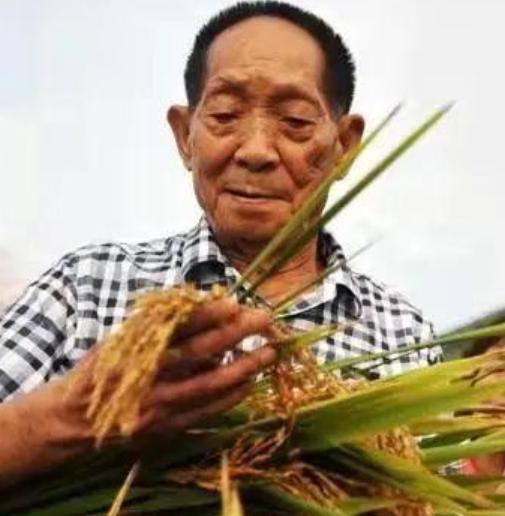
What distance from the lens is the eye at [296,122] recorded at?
1.88m

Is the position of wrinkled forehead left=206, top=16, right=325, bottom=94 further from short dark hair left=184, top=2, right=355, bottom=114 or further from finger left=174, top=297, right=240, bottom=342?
finger left=174, top=297, right=240, bottom=342

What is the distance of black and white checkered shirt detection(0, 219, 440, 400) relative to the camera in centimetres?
170

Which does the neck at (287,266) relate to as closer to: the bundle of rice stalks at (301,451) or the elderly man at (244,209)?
the elderly man at (244,209)

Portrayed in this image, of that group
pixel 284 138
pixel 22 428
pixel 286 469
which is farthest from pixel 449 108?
pixel 284 138

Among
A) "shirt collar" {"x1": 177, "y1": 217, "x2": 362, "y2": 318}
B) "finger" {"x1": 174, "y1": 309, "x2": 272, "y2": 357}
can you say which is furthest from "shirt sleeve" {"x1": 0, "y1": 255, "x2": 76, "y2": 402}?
"finger" {"x1": 174, "y1": 309, "x2": 272, "y2": 357}

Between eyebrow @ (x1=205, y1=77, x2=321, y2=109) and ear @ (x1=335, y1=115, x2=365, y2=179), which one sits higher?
ear @ (x1=335, y1=115, x2=365, y2=179)

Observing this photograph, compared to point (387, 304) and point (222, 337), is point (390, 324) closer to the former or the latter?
point (387, 304)

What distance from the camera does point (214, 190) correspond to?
1892 mm

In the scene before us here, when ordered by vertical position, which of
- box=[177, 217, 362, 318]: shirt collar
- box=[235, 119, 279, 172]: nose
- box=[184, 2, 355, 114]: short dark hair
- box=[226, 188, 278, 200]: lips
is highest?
box=[184, 2, 355, 114]: short dark hair

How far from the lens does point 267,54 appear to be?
6.37 ft

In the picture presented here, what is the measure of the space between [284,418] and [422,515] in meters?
0.16

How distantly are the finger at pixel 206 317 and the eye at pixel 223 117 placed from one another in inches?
32.8

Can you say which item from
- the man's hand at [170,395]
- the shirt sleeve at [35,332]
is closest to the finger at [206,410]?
the man's hand at [170,395]

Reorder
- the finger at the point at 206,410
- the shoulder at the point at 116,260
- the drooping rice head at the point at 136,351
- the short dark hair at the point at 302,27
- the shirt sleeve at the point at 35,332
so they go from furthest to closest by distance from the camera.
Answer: the short dark hair at the point at 302,27 < the shoulder at the point at 116,260 < the shirt sleeve at the point at 35,332 < the finger at the point at 206,410 < the drooping rice head at the point at 136,351
